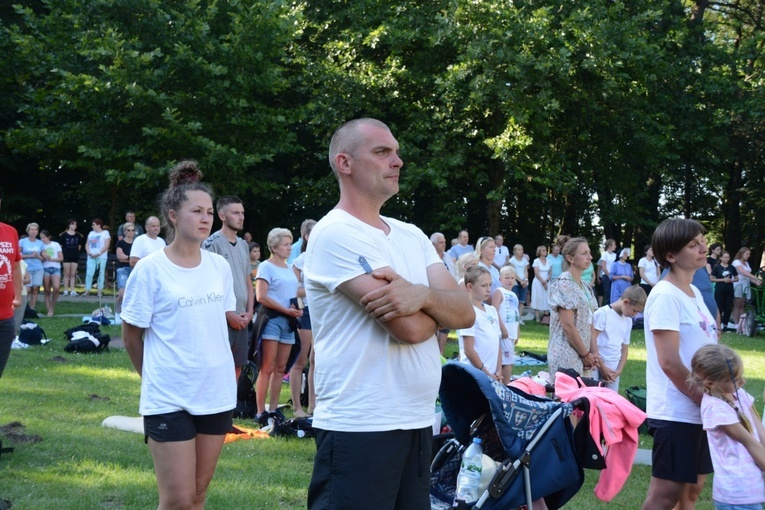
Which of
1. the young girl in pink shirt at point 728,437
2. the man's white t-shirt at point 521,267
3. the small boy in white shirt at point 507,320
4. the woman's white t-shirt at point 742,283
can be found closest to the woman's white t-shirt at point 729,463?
the young girl in pink shirt at point 728,437

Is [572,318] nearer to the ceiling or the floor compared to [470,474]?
nearer to the ceiling

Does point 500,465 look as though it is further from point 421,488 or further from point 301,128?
point 301,128

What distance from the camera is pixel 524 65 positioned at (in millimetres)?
22781

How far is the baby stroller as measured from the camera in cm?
471

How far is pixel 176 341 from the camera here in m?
4.24

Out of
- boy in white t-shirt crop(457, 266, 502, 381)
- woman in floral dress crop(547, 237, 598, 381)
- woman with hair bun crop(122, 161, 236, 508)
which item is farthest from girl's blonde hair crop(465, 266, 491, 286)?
woman with hair bun crop(122, 161, 236, 508)

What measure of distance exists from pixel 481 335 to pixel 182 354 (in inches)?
138

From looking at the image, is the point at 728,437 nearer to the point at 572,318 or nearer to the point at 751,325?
the point at 572,318

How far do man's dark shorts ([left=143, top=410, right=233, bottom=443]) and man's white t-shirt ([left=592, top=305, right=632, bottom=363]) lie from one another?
4448 mm

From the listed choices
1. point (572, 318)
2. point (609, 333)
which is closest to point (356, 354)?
point (572, 318)

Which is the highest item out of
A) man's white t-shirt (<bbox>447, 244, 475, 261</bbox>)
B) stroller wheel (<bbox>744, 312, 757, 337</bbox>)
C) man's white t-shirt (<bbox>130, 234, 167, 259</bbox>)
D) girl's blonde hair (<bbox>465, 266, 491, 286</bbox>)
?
man's white t-shirt (<bbox>447, 244, 475, 261</bbox>)

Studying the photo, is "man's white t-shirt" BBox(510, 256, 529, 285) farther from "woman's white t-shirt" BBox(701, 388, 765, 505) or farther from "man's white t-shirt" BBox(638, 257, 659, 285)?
"woman's white t-shirt" BBox(701, 388, 765, 505)

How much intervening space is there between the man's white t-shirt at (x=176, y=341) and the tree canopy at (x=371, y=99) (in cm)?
1749

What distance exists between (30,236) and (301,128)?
1246 cm
